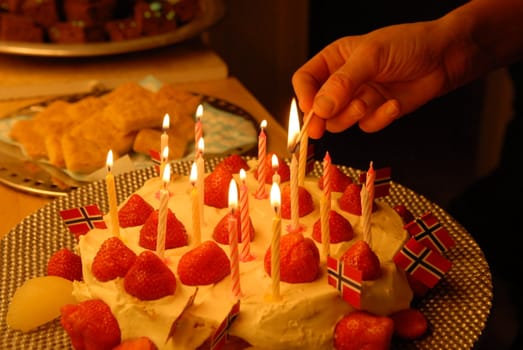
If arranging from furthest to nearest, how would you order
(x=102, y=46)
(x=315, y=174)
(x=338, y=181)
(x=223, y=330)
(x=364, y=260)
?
1. (x=102, y=46)
2. (x=315, y=174)
3. (x=338, y=181)
4. (x=364, y=260)
5. (x=223, y=330)

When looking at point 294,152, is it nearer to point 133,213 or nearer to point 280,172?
point 280,172

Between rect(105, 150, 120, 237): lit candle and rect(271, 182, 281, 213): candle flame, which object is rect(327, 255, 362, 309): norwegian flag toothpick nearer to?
rect(271, 182, 281, 213): candle flame

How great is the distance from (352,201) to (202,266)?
0.39 meters

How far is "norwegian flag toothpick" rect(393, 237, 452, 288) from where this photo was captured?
53.9 inches

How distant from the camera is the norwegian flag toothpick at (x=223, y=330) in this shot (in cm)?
118

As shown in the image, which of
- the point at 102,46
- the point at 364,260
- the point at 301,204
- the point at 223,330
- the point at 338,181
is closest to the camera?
the point at 223,330

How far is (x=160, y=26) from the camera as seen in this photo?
276 centimetres

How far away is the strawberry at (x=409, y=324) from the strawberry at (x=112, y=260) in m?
0.48

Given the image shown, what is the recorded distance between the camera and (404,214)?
1.61 metres

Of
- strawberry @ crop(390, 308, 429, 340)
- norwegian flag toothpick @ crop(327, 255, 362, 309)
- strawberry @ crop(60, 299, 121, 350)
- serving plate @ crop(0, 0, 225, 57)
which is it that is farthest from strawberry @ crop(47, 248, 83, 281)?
serving plate @ crop(0, 0, 225, 57)

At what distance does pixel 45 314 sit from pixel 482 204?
1627 mm

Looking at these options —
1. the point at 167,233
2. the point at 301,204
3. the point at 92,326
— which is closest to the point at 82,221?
the point at 167,233

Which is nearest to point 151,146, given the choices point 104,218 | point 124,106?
point 124,106

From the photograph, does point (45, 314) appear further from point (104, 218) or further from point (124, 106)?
point (124, 106)
